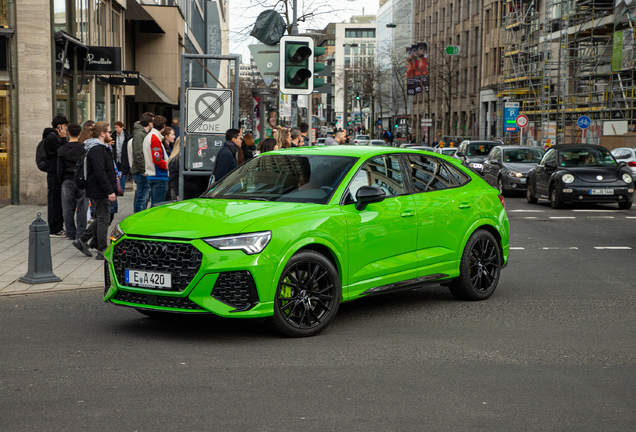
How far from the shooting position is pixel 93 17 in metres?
23.9

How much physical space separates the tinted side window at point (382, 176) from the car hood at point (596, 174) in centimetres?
1345

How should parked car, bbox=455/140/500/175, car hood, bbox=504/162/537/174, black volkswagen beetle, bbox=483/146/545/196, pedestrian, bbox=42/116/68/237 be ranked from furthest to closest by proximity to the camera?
1. parked car, bbox=455/140/500/175
2. car hood, bbox=504/162/537/174
3. black volkswagen beetle, bbox=483/146/545/196
4. pedestrian, bbox=42/116/68/237

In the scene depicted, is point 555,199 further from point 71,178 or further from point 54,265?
point 54,265

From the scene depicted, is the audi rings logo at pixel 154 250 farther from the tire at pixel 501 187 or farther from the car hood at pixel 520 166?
the tire at pixel 501 187

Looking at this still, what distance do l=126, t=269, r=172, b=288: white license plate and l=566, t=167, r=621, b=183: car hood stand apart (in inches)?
618

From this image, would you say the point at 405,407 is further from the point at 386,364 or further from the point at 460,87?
the point at 460,87

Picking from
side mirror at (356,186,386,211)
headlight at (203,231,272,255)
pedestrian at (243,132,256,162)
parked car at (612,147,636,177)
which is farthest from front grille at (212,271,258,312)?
parked car at (612,147,636,177)

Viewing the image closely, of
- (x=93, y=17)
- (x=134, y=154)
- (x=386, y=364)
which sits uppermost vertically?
(x=93, y=17)

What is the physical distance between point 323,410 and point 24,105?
15590mm

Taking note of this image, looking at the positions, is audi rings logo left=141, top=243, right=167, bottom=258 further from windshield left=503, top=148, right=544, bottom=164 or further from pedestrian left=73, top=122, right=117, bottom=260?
windshield left=503, top=148, right=544, bottom=164

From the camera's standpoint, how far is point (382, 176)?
7672 millimetres

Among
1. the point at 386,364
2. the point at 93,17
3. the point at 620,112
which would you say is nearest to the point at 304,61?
the point at 386,364

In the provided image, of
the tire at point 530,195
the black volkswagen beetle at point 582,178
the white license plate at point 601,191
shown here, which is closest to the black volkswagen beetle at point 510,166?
the tire at point 530,195

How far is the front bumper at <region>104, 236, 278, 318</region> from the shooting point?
6.20 m
